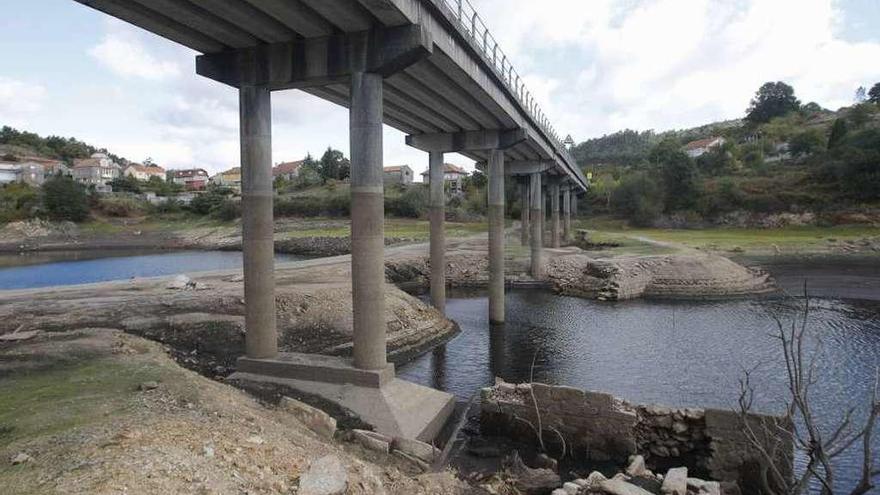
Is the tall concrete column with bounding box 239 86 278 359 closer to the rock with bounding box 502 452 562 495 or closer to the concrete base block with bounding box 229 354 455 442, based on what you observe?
the concrete base block with bounding box 229 354 455 442

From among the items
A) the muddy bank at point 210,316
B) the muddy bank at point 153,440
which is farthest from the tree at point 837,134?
the muddy bank at point 153,440

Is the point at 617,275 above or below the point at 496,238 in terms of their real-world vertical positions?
below

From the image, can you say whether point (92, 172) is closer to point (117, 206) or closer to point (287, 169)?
point (117, 206)

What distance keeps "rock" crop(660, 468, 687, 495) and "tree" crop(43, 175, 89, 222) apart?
4809 inches

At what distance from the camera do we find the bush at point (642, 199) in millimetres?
95375

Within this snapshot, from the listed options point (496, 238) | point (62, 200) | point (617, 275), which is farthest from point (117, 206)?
point (617, 275)

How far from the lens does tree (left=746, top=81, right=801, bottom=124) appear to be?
155 meters

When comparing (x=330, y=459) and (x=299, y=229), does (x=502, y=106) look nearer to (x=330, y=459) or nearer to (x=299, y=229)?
(x=330, y=459)

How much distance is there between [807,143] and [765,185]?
29073mm

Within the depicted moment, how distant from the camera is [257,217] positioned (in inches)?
723

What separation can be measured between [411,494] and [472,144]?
2553 centimetres

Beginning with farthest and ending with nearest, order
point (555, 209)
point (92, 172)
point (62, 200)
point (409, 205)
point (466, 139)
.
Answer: point (92, 172), point (409, 205), point (62, 200), point (555, 209), point (466, 139)

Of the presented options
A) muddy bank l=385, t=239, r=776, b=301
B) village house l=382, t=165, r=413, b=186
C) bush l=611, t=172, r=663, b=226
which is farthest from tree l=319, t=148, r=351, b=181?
muddy bank l=385, t=239, r=776, b=301

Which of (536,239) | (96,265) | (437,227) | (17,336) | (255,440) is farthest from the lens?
(96,265)
